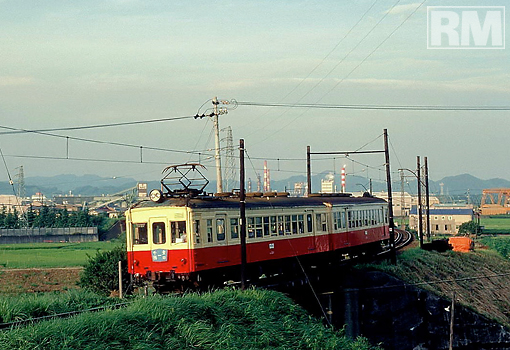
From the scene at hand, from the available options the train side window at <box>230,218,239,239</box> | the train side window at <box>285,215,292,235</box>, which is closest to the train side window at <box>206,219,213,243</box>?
the train side window at <box>230,218,239,239</box>

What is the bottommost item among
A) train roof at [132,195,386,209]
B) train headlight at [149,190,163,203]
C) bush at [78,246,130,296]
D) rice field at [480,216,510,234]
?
rice field at [480,216,510,234]

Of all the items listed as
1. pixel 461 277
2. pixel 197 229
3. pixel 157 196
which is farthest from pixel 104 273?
pixel 461 277

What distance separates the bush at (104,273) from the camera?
25.5 metres

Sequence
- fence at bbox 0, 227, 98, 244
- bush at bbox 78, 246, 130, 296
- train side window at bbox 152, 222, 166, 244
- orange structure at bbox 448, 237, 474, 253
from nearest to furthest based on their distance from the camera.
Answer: train side window at bbox 152, 222, 166, 244
bush at bbox 78, 246, 130, 296
orange structure at bbox 448, 237, 474, 253
fence at bbox 0, 227, 98, 244

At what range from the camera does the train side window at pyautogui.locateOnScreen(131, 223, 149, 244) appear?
20737mm

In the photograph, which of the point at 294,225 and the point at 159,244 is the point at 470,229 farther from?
the point at 159,244

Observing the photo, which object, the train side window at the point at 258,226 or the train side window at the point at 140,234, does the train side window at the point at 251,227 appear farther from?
the train side window at the point at 140,234

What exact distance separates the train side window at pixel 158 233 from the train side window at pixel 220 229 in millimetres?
1699

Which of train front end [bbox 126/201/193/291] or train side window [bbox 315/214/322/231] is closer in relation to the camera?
train front end [bbox 126/201/193/291]

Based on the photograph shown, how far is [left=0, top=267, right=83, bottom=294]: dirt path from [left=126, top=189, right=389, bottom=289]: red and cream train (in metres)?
15.1

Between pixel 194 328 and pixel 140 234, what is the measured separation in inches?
267

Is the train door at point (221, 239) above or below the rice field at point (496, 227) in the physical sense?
above

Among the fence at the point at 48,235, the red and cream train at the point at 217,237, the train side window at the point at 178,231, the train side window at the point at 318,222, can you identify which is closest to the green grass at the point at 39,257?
the fence at the point at 48,235

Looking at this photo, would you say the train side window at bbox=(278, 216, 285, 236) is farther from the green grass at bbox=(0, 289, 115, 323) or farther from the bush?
the green grass at bbox=(0, 289, 115, 323)
